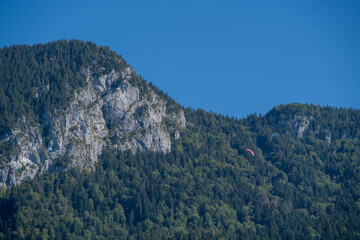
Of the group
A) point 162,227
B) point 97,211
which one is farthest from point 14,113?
Answer: point 162,227

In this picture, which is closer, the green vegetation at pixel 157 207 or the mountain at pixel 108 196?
the green vegetation at pixel 157 207

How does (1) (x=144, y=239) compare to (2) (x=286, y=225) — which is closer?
(1) (x=144, y=239)

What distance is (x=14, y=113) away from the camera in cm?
18825

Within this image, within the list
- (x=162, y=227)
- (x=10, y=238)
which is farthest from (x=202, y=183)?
(x=10, y=238)

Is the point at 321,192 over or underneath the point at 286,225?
over

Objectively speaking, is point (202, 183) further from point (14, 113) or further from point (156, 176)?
point (14, 113)

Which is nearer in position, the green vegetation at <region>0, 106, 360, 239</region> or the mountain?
the green vegetation at <region>0, 106, 360, 239</region>

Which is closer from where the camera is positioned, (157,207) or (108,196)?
(157,207)

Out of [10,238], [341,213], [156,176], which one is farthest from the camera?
[156,176]

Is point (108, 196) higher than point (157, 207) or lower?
lower

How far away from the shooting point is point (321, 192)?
199 metres

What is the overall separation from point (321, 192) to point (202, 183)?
28.6 m

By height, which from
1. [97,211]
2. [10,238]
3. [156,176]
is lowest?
[10,238]

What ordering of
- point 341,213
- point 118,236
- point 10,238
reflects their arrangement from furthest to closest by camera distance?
point 341,213 < point 118,236 < point 10,238
